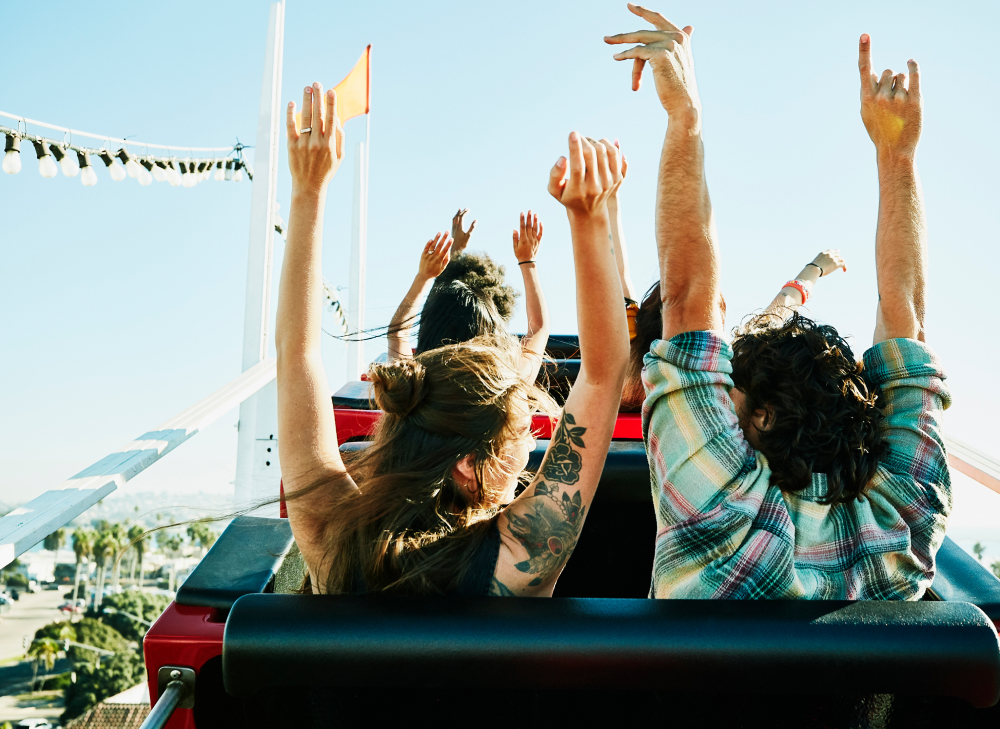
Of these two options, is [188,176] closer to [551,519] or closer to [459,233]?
[459,233]

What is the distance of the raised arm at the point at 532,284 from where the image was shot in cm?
251

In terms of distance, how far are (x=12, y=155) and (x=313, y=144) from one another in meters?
4.01

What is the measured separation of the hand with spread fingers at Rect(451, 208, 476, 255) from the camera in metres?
3.13

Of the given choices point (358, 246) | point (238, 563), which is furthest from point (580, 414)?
point (358, 246)

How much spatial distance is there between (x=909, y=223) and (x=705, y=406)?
0.64m

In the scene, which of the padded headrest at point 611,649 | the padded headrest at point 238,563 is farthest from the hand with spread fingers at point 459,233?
the padded headrest at point 611,649

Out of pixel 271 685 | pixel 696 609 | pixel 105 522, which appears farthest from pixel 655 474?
pixel 105 522

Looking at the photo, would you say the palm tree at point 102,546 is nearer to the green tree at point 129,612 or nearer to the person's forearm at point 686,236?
the green tree at point 129,612

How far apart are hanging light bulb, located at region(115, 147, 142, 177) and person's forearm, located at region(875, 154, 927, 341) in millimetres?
4765

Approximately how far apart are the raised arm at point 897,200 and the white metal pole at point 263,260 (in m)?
3.20

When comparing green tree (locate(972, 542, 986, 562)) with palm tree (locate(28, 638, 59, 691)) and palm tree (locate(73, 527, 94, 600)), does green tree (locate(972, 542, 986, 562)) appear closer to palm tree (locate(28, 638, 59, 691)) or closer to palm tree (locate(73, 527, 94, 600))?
palm tree (locate(28, 638, 59, 691))

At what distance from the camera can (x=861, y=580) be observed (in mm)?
1000

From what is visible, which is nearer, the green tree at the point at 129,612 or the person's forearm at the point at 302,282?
the person's forearm at the point at 302,282

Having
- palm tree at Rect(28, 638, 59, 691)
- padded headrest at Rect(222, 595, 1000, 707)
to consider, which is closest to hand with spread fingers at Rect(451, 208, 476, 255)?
padded headrest at Rect(222, 595, 1000, 707)
